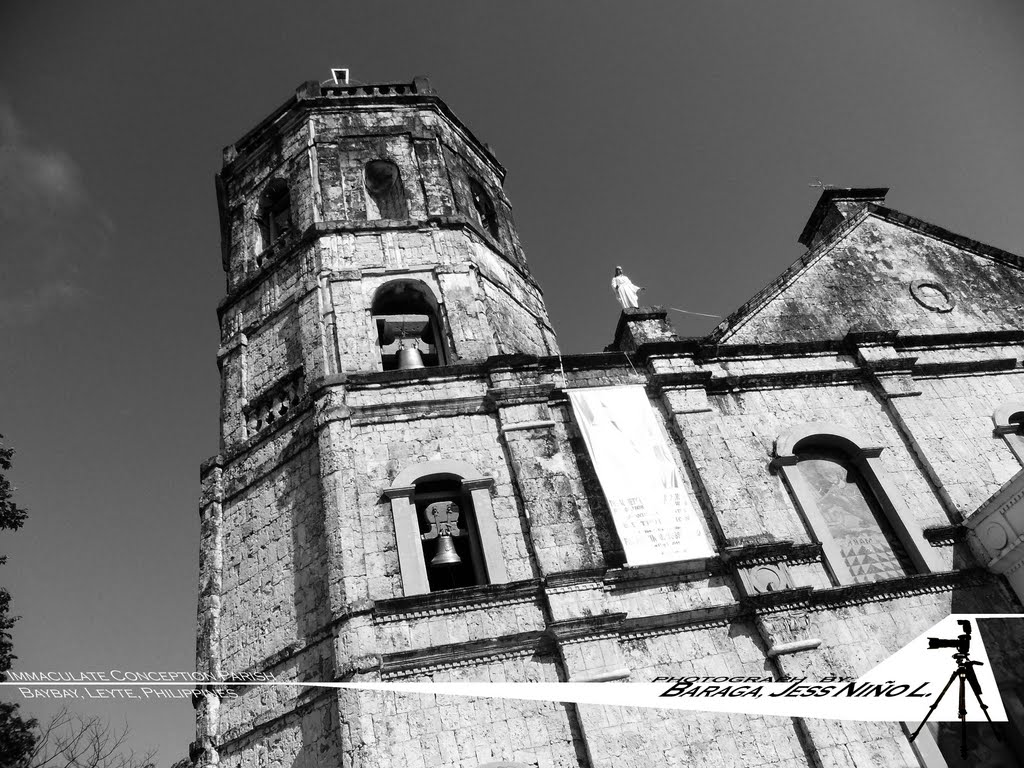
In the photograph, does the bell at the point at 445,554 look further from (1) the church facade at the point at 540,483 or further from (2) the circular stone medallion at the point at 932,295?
Answer: (2) the circular stone medallion at the point at 932,295

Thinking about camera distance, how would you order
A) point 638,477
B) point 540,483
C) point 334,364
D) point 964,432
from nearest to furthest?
point 540,483 → point 638,477 → point 334,364 → point 964,432

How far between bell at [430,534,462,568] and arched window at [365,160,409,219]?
6867mm

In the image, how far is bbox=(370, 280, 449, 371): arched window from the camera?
1341 centimetres

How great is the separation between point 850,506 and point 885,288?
5337mm

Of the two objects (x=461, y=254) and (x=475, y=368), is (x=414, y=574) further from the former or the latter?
(x=461, y=254)

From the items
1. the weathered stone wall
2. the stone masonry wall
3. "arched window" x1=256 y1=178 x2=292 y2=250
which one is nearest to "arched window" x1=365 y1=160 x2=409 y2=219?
"arched window" x1=256 y1=178 x2=292 y2=250

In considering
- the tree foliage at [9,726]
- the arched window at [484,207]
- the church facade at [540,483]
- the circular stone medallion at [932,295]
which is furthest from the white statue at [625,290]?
the tree foliage at [9,726]

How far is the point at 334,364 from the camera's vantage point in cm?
1258

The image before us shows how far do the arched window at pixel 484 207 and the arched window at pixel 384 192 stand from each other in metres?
1.84

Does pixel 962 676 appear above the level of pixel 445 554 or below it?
below

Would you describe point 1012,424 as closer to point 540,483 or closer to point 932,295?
point 932,295

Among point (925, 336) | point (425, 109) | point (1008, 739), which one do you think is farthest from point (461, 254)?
point (1008, 739)

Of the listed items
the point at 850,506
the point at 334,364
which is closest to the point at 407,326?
→ the point at 334,364

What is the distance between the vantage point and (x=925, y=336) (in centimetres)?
1448
